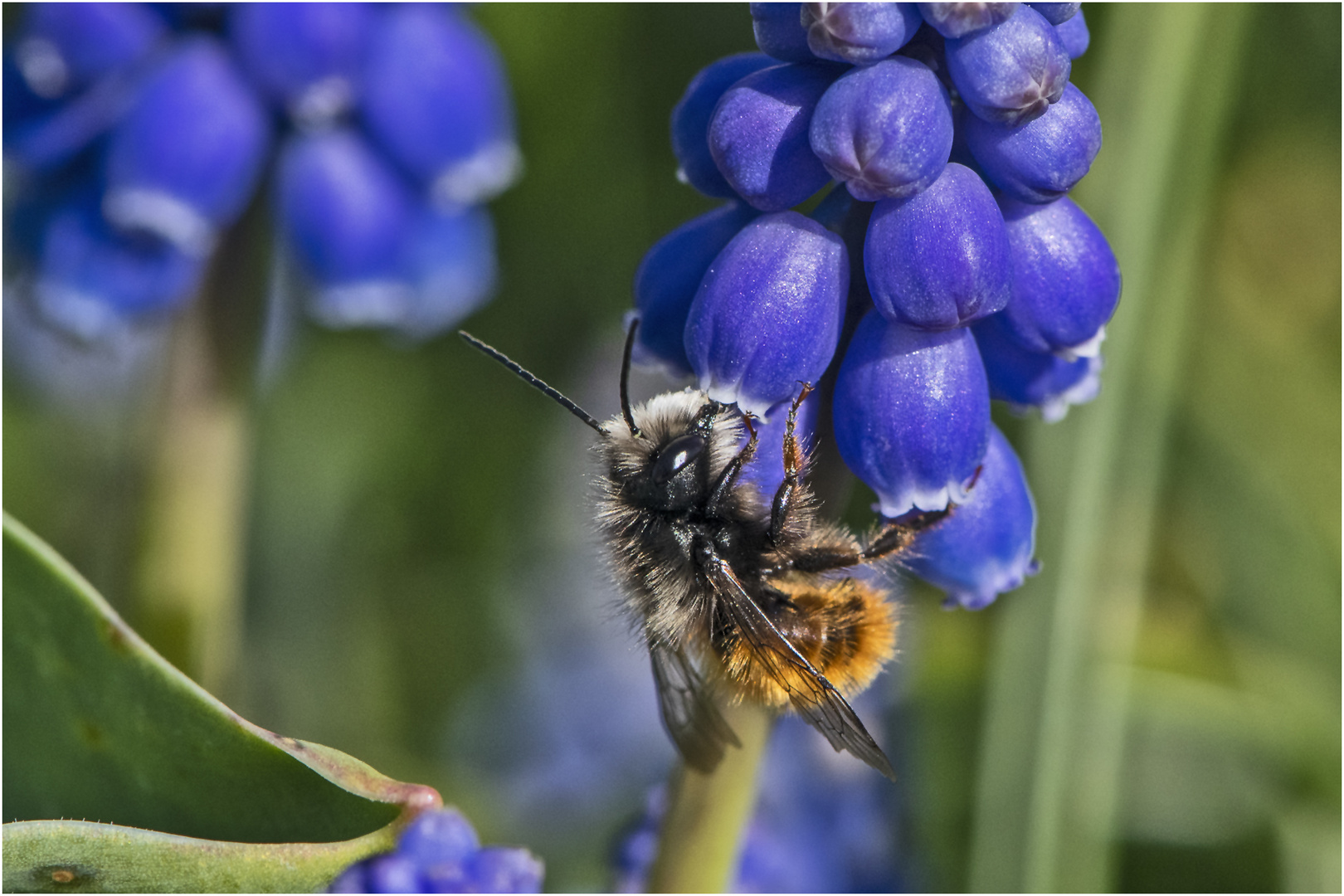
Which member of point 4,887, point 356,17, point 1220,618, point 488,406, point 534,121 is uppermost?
point 356,17

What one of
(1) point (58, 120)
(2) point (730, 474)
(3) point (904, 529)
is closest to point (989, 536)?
(3) point (904, 529)

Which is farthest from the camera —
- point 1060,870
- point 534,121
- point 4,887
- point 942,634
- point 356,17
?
point 534,121

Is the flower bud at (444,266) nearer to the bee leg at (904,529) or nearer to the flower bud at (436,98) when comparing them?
the flower bud at (436,98)

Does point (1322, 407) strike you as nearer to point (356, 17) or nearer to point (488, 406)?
point (488, 406)

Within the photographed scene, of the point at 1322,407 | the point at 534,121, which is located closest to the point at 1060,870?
the point at 1322,407

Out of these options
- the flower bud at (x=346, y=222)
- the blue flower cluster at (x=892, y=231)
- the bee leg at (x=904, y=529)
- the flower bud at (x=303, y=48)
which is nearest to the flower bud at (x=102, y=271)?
the flower bud at (x=346, y=222)

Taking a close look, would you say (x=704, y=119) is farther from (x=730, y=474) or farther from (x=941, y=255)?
(x=730, y=474)
